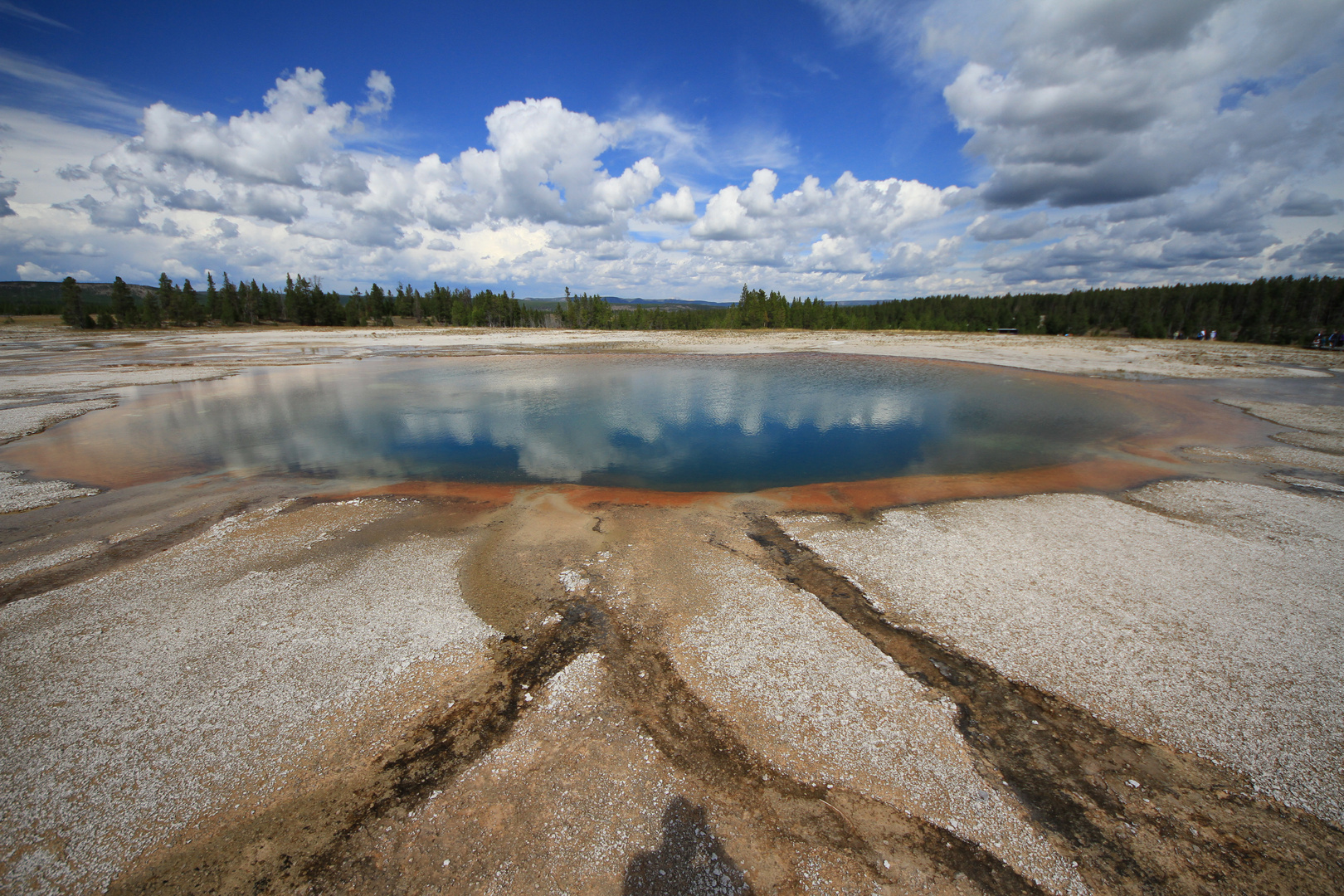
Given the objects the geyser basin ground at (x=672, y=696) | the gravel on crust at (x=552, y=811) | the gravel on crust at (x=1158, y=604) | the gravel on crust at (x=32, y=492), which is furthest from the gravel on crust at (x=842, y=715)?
→ the gravel on crust at (x=32, y=492)

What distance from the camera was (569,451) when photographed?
48.7 ft

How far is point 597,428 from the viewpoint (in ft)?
57.9

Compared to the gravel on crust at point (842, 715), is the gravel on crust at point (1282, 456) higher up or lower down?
higher up

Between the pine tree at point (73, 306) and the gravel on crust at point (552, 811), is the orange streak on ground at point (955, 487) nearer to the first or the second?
the gravel on crust at point (552, 811)

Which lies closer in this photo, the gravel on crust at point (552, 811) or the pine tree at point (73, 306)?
the gravel on crust at point (552, 811)

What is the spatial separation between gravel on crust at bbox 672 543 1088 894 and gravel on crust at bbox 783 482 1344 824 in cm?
118

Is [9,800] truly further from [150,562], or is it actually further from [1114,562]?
[1114,562]

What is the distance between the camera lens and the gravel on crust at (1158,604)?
4.81 m

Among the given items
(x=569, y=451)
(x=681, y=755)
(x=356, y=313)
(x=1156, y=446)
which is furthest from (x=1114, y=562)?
(x=356, y=313)

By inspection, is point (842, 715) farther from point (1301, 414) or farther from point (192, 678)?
point (1301, 414)

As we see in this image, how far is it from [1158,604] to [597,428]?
14.4 m

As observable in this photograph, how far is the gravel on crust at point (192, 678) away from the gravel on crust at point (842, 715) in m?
2.82

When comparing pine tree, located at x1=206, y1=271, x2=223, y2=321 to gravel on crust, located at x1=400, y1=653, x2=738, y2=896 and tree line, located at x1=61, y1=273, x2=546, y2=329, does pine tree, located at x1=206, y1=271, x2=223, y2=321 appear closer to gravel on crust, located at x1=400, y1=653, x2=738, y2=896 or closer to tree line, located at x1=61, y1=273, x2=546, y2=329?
tree line, located at x1=61, y1=273, x2=546, y2=329

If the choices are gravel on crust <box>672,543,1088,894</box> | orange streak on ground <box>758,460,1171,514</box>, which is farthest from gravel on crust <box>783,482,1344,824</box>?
gravel on crust <box>672,543,1088,894</box>
